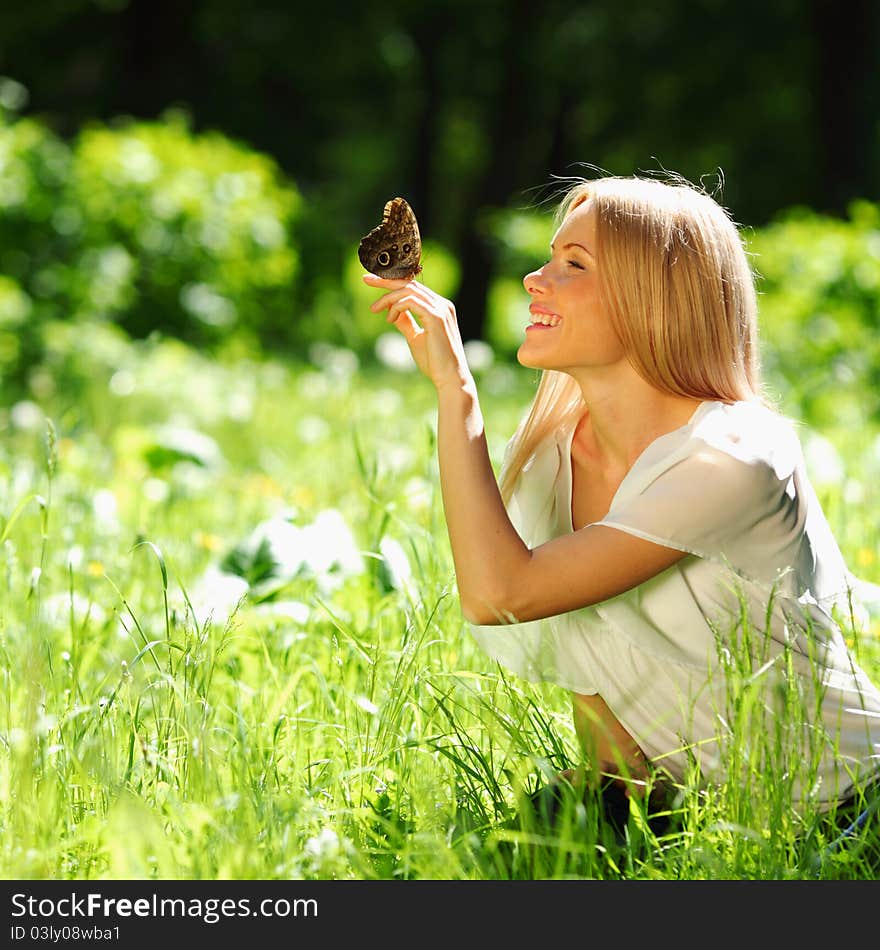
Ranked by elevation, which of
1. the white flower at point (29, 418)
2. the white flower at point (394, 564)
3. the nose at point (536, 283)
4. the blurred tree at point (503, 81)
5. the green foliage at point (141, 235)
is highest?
the blurred tree at point (503, 81)

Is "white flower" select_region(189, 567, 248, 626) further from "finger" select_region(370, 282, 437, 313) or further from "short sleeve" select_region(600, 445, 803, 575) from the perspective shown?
"short sleeve" select_region(600, 445, 803, 575)

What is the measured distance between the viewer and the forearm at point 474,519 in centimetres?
194

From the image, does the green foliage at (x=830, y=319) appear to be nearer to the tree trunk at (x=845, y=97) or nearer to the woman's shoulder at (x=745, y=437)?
the woman's shoulder at (x=745, y=437)

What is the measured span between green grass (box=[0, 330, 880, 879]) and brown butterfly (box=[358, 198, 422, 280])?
1.53ft

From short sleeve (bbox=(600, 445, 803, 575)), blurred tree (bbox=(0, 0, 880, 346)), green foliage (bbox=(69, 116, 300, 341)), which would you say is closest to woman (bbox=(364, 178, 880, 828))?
short sleeve (bbox=(600, 445, 803, 575))

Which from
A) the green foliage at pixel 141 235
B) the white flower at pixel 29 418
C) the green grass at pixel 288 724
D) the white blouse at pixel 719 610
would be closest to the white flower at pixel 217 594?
the green grass at pixel 288 724

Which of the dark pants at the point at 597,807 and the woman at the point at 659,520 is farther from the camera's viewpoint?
the woman at the point at 659,520

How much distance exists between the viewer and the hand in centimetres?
204

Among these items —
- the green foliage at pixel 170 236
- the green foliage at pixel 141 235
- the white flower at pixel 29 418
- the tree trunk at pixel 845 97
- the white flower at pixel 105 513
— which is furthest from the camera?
the tree trunk at pixel 845 97

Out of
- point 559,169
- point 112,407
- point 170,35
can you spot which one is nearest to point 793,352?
point 112,407

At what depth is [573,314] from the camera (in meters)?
2.08

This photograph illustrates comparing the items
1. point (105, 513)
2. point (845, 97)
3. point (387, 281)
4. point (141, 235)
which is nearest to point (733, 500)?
point (387, 281)

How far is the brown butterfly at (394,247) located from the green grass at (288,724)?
1.53ft
